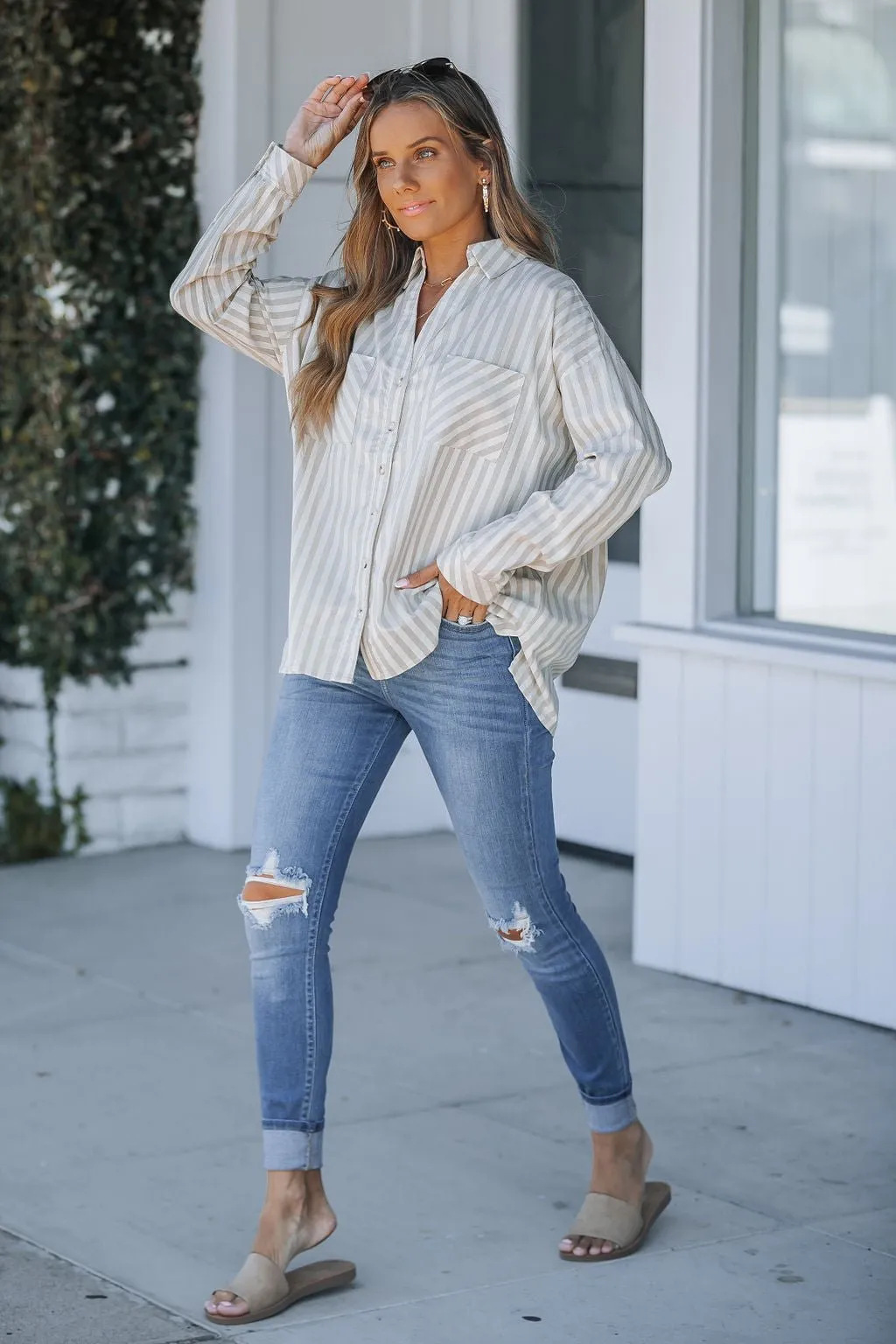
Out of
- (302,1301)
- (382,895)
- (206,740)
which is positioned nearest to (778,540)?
(382,895)

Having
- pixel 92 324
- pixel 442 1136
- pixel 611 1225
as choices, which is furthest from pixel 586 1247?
pixel 92 324

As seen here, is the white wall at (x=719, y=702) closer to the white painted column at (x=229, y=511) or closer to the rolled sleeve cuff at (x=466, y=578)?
the white painted column at (x=229, y=511)

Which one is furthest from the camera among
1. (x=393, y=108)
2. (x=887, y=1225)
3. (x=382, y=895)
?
(x=382, y=895)

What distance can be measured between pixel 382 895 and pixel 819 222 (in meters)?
2.16

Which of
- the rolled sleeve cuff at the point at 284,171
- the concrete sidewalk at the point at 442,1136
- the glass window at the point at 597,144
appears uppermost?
the glass window at the point at 597,144

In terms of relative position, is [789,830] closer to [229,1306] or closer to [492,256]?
[492,256]

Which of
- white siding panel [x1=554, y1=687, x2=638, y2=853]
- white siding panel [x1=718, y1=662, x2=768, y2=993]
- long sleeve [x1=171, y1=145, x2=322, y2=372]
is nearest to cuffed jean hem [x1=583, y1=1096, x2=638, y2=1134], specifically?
long sleeve [x1=171, y1=145, x2=322, y2=372]

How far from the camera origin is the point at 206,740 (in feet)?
20.5

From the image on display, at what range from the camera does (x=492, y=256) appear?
3203mm

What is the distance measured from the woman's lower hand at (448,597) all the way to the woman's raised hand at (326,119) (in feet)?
2.15

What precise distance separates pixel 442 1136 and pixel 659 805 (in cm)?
128

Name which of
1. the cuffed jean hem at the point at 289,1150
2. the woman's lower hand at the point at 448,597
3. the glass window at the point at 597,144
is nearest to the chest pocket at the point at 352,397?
the woman's lower hand at the point at 448,597

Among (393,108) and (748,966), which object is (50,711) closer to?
(748,966)

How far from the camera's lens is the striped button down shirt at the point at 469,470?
3080 mm
